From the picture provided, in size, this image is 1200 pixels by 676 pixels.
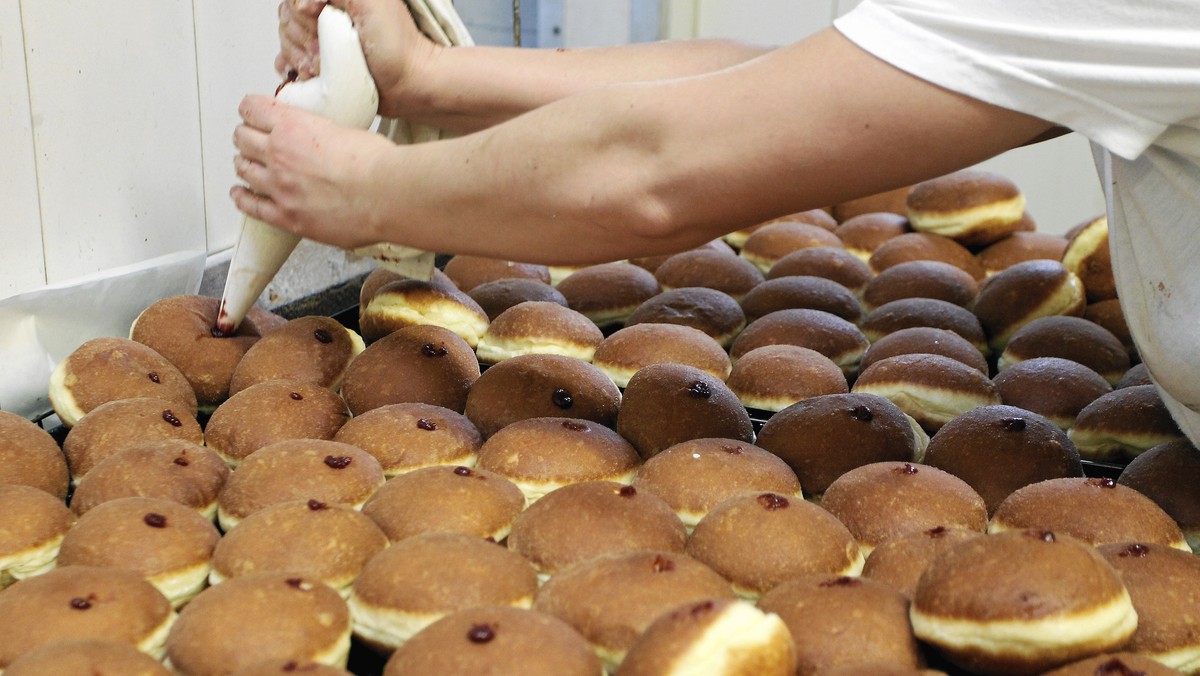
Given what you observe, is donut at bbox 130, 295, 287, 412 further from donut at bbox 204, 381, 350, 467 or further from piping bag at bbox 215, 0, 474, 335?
donut at bbox 204, 381, 350, 467

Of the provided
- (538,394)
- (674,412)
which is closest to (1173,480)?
(674,412)

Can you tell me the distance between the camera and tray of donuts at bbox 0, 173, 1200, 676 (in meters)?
1.13

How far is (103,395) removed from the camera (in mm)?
1815

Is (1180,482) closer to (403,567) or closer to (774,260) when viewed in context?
(403,567)

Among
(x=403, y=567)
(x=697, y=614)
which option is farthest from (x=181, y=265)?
(x=697, y=614)

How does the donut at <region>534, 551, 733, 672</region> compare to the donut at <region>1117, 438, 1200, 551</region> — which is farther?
the donut at <region>1117, 438, 1200, 551</region>

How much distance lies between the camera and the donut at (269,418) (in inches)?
66.8

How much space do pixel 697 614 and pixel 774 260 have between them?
2017mm

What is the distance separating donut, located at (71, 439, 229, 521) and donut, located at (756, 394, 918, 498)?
2.74 feet

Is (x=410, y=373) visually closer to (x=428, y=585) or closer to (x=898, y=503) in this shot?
(x=428, y=585)

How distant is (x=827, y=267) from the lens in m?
2.72

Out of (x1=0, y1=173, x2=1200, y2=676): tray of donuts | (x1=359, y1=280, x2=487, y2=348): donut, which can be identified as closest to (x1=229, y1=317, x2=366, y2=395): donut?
(x1=0, y1=173, x2=1200, y2=676): tray of donuts

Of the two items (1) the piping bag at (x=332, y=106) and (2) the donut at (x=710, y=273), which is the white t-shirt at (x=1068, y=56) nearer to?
(1) the piping bag at (x=332, y=106)

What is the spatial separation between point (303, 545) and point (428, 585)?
19 cm
